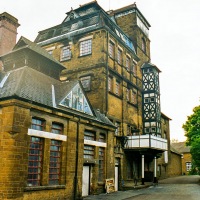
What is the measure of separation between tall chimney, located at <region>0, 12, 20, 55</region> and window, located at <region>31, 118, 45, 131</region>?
10.4m

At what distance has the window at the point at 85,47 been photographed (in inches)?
918

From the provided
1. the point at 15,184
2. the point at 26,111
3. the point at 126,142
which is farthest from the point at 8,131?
the point at 126,142

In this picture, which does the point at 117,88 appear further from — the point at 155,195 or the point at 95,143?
the point at 155,195

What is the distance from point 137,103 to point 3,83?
615 inches

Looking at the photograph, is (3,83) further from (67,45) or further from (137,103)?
(137,103)

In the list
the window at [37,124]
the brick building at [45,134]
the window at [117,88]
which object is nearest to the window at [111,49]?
the window at [117,88]

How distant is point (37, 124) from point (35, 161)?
192 centimetres

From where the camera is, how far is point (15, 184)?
37.9 feet

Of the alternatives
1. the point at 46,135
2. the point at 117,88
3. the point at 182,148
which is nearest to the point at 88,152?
the point at 46,135

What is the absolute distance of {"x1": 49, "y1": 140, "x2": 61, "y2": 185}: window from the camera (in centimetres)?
1418

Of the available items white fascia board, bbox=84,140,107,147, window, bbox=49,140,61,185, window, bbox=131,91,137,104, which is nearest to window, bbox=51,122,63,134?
window, bbox=49,140,61,185

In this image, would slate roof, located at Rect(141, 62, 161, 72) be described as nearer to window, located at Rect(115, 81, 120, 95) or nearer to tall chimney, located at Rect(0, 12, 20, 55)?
window, located at Rect(115, 81, 120, 95)

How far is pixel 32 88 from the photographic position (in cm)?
1416

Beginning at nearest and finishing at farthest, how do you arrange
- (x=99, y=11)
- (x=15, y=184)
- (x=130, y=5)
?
(x=15, y=184)
(x=99, y=11)
(x=130, y=5)
